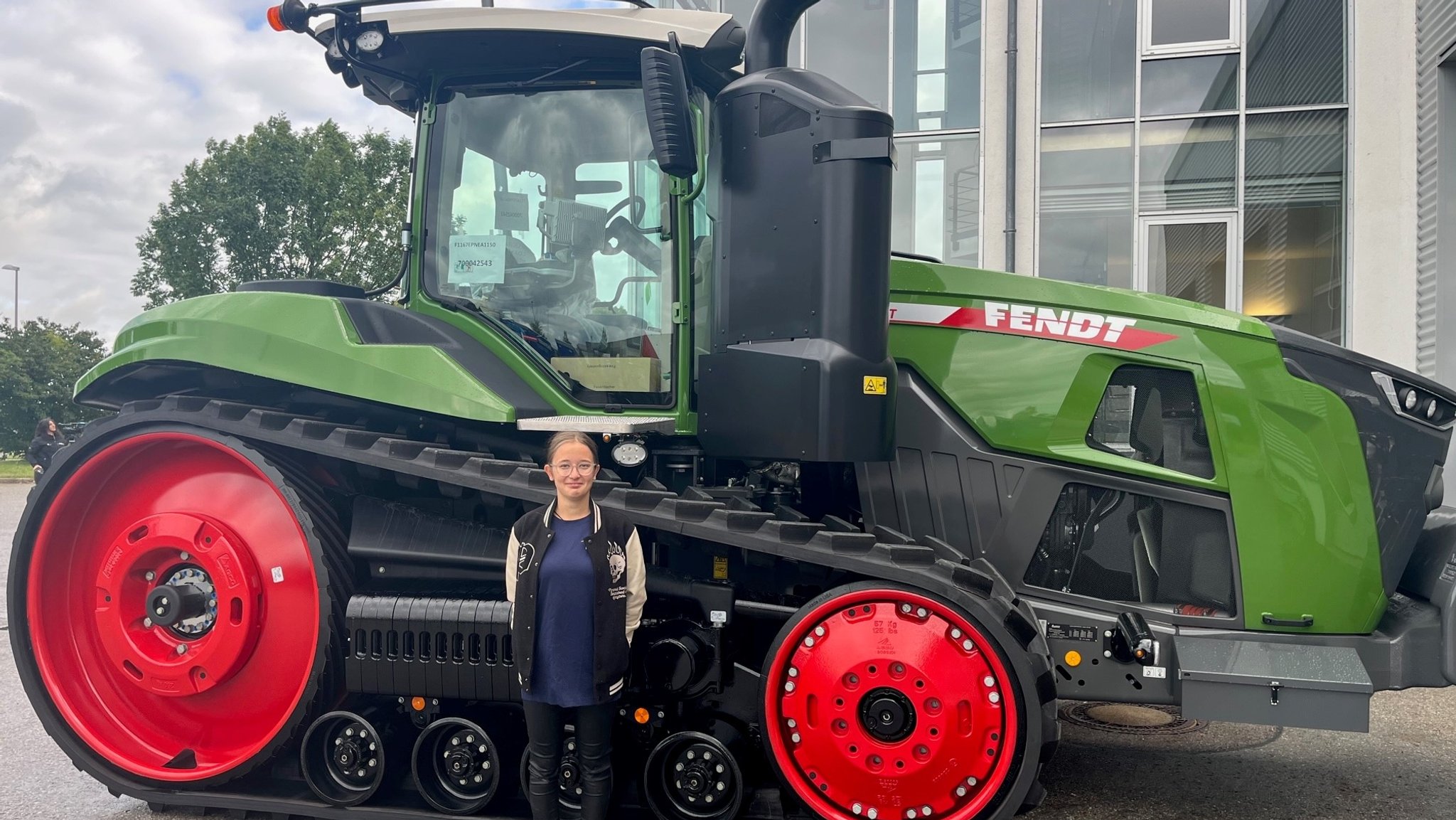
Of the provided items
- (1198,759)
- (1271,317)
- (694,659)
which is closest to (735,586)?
(694,659)

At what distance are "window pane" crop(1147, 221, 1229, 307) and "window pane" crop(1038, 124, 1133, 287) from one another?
0.25 metres

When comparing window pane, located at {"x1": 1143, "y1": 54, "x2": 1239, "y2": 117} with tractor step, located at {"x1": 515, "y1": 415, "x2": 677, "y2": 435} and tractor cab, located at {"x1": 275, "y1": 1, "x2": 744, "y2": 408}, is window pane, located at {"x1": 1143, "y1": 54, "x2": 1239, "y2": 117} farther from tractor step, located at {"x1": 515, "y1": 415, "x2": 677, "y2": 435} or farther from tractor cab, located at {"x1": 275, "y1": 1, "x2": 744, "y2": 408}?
tractor step, located at {"x1": 515, "y1": 415, "x2": 677, "y2": 435}

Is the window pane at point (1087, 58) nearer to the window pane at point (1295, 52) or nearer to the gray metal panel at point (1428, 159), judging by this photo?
the window pane at point (1295, 52)

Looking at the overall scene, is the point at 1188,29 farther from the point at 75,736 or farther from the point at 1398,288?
the point at 75,736

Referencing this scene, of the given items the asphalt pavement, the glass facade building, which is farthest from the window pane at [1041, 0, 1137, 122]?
the asphalt pavement

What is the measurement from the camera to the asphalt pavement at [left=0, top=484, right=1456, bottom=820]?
370cm

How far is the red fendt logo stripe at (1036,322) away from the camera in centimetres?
357

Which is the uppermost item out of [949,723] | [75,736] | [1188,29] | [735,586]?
[1188,29]

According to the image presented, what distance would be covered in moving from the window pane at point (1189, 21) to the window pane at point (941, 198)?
2029 millimetres

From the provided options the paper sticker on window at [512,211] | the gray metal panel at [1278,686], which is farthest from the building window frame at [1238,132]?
the paper sticker on window at [512,211]

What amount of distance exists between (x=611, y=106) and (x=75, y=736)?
3.17 metres

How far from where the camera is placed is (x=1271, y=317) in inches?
374

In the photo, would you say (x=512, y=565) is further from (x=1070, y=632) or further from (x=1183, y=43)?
(x=1183, y=43)

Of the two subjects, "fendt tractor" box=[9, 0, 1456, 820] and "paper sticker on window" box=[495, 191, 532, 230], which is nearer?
"fendt tractor" box=[9, 0, 1456, 820]
